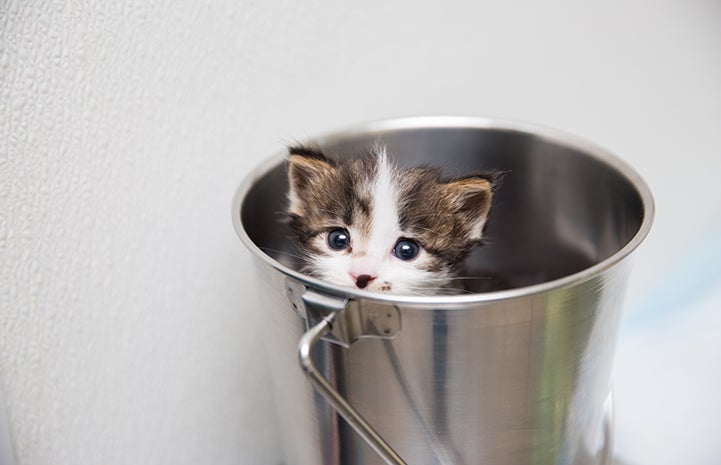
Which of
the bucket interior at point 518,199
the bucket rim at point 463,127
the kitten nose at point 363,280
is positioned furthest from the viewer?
the bucket interior at point 518,199

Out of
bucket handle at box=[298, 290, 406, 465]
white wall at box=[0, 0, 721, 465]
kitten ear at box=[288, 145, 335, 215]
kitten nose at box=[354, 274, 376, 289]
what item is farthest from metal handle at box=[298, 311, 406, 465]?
white wall at box=[0, 0, 721, 465]

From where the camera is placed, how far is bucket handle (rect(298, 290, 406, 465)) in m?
0.60

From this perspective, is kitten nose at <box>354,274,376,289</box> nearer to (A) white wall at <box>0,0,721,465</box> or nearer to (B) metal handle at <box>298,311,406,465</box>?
(B) metal handle at <box>298,311,406,465</box>

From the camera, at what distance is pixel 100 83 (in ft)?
2.60

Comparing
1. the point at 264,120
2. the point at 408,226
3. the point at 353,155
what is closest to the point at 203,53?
the point at 264,120

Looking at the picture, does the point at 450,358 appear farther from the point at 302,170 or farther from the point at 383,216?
the point at 302,170

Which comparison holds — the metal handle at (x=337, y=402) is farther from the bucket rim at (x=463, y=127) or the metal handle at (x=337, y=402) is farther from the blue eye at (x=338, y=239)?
the blue eye at (x=338, y=239)

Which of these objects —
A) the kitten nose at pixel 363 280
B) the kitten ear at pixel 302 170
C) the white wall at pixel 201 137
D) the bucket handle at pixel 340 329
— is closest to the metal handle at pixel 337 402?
the bucket handle at pixel 340 329

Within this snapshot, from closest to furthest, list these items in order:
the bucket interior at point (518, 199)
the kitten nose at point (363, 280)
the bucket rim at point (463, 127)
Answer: the bucket rim at point (463, 127)
the kitten nose at point (363, 280)
the bucket interior at point (518, 199)

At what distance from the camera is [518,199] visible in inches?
40.7

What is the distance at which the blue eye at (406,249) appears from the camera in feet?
2.63

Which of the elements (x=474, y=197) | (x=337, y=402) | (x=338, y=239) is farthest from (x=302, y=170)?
(x=337, y=402)

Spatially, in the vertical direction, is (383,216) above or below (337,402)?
above

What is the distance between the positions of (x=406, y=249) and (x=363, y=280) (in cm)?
9
